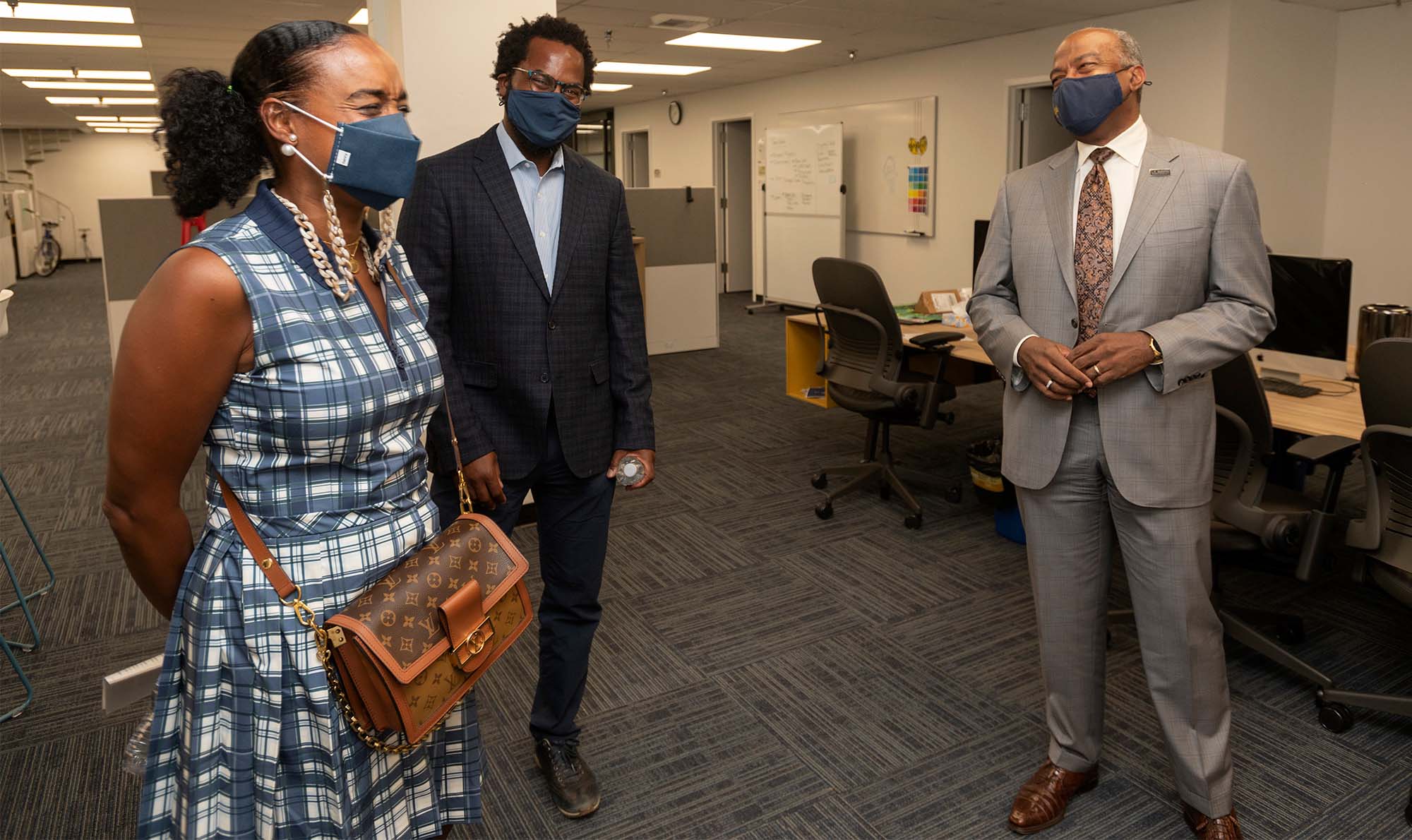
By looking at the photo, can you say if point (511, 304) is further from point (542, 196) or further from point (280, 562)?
point (280, 562)

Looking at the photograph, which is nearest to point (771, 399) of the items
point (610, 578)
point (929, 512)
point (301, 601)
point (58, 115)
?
point (929, 512)

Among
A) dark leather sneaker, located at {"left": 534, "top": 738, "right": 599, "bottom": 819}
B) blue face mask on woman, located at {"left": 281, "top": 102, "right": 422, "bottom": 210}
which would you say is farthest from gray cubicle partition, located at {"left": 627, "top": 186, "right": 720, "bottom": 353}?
blue face mask on woman, located at {"left": 281, "top": 102, "right": 422, "bottom": 210}

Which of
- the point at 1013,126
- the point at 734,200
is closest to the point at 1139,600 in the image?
the point at 1013,126

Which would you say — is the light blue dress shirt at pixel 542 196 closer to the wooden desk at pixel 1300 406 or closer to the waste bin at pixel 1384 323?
the wooden desk at pixel 1300 406

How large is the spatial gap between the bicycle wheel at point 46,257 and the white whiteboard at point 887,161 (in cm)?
1216

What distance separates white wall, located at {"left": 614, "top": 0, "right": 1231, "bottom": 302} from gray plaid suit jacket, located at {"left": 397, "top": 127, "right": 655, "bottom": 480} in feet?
17.2

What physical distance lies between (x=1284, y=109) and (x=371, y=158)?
20.8 feet

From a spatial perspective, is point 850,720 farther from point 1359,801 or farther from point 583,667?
point 1359,801

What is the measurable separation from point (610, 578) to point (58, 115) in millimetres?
14366

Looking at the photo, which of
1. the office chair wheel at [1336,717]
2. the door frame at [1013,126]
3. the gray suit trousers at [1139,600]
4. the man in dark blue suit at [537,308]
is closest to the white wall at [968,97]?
the door frame at [1013,126]

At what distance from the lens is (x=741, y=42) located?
23.9 ft

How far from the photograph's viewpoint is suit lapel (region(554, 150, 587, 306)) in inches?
64.5

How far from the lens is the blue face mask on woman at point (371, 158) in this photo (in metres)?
1.00

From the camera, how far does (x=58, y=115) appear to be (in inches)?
527
